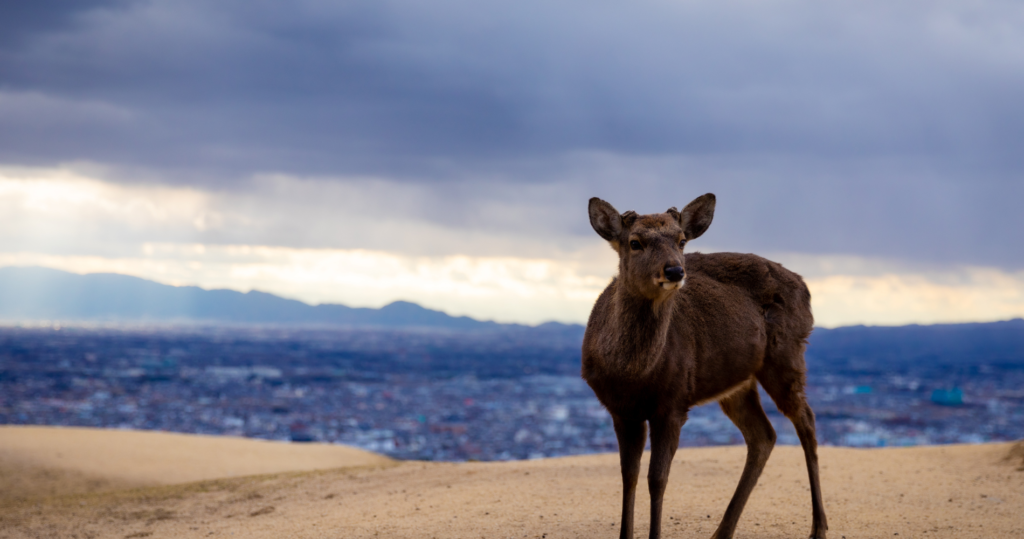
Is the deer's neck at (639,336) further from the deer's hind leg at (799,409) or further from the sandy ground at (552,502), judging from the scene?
the sandy ground at (552,502)

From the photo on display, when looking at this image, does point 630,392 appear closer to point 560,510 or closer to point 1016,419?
point 560,510

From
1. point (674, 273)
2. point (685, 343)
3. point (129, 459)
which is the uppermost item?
point (674, 273)

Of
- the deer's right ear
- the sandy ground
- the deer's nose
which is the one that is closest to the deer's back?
the deer's right ear

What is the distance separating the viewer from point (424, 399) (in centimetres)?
6178

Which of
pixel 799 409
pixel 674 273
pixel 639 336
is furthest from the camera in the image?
pixel 799 409

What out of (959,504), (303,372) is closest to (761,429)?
(959,504)

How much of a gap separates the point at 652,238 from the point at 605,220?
596mm

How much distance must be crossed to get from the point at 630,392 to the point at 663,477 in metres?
0.80

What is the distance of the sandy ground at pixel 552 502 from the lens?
29.6ft

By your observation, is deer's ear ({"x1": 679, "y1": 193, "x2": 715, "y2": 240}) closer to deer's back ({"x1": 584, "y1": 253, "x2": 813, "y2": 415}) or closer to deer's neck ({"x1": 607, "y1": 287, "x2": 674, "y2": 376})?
deer's back ({"x1": 584, "y1": 253, "x2": 813, "y2": 415})

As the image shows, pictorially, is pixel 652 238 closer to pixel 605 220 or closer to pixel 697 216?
pixel 605 220

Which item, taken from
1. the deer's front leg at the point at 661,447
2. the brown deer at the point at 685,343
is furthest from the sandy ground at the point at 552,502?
the deer's front leg at the point at 661,447

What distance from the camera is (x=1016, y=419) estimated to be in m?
44.8

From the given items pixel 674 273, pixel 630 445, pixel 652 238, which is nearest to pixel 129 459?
pixel 630 445
